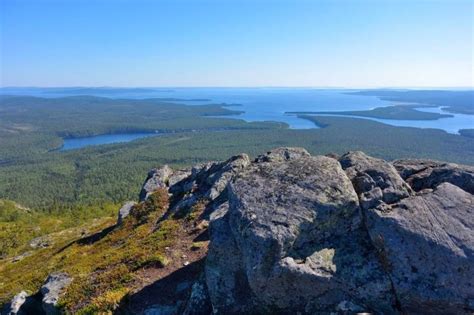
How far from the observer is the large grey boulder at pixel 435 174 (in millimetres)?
13000

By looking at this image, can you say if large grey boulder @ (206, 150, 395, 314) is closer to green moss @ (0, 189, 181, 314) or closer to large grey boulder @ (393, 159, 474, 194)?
large grey boulder @ (393, 159, 474, 194)

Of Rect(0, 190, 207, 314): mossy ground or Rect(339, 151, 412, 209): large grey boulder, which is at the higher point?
Rect(339, 151, 412, 209): large grey boulder

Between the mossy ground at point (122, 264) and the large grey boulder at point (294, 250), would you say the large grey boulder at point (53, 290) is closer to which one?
the mossy ground at point (122, 264)

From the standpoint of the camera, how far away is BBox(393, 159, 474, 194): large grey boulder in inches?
512

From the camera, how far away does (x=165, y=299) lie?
1412 cm

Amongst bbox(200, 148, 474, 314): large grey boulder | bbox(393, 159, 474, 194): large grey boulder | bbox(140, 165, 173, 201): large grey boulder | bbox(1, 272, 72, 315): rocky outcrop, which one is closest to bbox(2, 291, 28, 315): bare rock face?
bbox(1, 272, 72, 315): rocky outcrop

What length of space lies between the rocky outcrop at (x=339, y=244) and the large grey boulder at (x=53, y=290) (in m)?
6.50

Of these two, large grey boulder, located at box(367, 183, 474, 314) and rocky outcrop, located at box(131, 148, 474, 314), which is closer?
large grey boulder, located at box(367, 183, 474, 314)

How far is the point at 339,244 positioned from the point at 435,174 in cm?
542

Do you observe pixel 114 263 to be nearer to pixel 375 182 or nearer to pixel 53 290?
pixel 53 290

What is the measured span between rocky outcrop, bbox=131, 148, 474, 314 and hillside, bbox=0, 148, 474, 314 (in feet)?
0.10

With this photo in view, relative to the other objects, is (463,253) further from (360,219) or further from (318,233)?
(318,233)

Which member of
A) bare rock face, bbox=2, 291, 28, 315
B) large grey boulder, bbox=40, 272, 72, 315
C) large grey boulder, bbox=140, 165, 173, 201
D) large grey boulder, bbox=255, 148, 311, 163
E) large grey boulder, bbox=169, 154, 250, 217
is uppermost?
large grey boulder, bbox=255, 148, 311, 163

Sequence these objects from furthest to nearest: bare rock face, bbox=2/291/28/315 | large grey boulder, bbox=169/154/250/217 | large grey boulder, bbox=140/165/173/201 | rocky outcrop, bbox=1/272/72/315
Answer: large grey boulder, bbox=140/165/173/201 → large grey boulder, bbox=169/154/250/217 → bare rock face, bbox=2/291/28/315 → rocky outcrop, bbox=1/272/72/315
